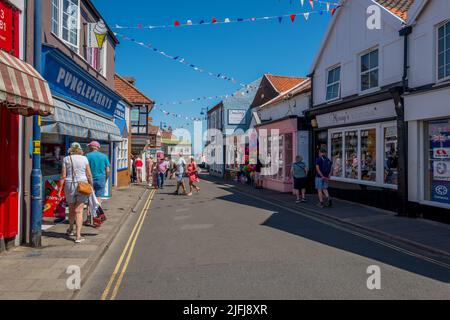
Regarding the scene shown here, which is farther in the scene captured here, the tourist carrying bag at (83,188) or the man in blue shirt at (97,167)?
the man in blue shirt at (97,167)

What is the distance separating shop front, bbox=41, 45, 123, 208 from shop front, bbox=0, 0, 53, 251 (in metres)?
2.03

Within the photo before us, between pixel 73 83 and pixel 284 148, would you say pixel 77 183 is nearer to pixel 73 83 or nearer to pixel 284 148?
pixel 73 83

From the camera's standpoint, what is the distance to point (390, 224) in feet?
31.9

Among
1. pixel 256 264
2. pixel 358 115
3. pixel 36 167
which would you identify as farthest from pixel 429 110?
pixel 36 167

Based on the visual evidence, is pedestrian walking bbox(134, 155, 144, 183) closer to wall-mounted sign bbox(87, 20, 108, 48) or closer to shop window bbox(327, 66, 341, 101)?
wall-mounted sign bbox(87, 20, 108, 48)

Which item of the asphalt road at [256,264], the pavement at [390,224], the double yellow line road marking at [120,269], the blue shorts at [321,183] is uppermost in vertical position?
the blue shorts at [321,183]

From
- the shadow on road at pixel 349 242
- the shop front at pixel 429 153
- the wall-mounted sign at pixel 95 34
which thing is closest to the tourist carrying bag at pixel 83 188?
the shadow on road at pixel 349 242

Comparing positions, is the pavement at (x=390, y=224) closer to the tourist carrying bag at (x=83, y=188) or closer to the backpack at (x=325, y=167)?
the backpack at (x=325, y=167)

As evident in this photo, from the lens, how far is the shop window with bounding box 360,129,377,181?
43.0ft

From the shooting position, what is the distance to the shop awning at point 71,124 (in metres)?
9.11

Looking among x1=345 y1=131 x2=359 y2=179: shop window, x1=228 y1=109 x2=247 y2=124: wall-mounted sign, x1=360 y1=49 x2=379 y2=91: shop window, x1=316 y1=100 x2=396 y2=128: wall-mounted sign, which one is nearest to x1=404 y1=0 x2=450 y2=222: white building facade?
x1=316 y1=100 x2=396 y2=128: wall-mounted sign

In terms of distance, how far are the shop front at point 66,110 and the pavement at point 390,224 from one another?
23.1 feet
